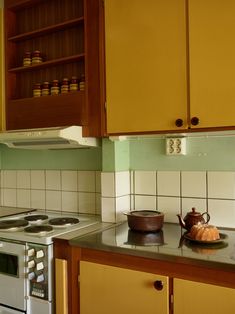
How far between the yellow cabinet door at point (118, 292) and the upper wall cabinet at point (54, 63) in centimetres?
72

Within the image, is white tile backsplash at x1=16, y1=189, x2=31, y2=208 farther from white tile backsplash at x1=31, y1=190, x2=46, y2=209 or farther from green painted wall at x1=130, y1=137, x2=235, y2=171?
green painted wall at x1=130, y1=137, x2=235, y2=171

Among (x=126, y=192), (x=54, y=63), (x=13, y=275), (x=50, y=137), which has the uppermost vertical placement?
(x=54, y=63)

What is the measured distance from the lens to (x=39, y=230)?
1.69 meters

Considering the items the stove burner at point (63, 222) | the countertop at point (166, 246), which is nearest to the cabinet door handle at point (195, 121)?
the countertop at point (166, 246)

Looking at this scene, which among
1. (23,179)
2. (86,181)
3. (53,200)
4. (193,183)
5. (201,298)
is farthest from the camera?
(23,179)

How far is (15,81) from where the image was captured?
7.11 ft

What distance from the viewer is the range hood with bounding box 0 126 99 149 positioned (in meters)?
1.70

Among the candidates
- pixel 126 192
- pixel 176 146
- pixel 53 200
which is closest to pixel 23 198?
pixel 53 200

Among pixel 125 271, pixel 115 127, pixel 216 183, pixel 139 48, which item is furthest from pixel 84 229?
pixel 139 48

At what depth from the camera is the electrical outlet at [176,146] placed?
1.78 metres

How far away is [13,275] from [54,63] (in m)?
1.23

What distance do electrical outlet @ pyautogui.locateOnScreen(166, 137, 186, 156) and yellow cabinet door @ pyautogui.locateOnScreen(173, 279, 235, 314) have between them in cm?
74

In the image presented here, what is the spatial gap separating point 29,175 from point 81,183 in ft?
1.57

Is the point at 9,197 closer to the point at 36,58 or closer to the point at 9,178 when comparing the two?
the point at 9,178
